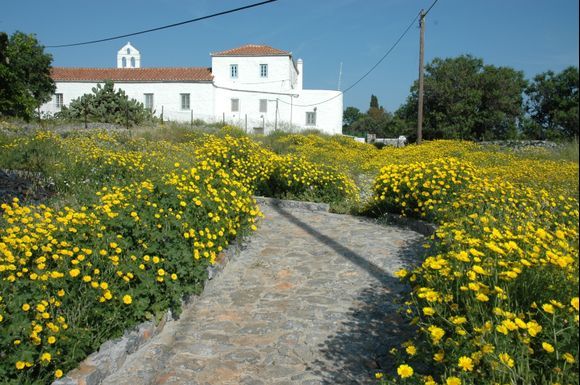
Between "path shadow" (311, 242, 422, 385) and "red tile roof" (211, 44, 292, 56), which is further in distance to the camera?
"red tile roof" (211, 44, 292, 56)

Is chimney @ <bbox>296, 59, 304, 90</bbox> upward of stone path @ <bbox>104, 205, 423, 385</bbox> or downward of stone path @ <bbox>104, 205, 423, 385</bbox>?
upward

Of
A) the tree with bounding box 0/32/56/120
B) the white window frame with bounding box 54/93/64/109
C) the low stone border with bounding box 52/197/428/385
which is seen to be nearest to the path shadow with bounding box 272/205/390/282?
the low stone border with bounding box 52/197/428/385

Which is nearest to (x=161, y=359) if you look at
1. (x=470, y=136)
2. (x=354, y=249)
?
(x=354, y=249)

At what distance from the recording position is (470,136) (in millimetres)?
31234

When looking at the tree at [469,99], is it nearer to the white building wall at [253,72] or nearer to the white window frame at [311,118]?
the white window frame at [311,118]

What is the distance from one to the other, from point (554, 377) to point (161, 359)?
2611mm

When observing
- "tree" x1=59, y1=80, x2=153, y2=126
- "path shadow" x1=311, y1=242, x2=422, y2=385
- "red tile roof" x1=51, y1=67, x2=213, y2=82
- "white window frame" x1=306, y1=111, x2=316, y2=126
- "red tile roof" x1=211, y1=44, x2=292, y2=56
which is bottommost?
"path shadow" x1=311, y1=242, x2=422, y2=385

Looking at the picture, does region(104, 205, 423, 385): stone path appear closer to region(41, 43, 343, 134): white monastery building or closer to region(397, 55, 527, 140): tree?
region(397, 55, 527, 140): tree

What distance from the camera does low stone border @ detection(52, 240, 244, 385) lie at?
289 cm

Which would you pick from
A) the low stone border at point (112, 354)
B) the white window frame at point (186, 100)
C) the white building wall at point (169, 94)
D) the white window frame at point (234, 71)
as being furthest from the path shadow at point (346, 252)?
the white window frame at point (234, 71)

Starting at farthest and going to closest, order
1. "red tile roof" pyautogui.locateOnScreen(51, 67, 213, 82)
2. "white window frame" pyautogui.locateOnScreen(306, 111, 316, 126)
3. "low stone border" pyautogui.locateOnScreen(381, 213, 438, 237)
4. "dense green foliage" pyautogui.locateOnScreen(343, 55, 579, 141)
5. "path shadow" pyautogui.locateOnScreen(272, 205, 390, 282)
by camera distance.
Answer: "white window frame" pyautogui.locateOnScreen(306, 111, 316, 126) < "red tile roof" pyautogui.locateOnScreen(51, 67, 213, 82) < "dense green foliage" pyautogui.locateOnScreen(343, 55, 579, 141) < "low stone border" pyautogui.locateOnScreen(381, 213, 438, 237) < "path shadow" pyautogui.locateOnScreen(272, 205, 390, 282)

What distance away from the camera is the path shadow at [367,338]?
3.31 meters

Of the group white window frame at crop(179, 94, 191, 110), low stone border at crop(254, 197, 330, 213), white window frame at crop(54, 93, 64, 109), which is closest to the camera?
low stone border at crop(254, 197, 330, 213)

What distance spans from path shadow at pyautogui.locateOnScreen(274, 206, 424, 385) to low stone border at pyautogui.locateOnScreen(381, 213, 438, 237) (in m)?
1.97
